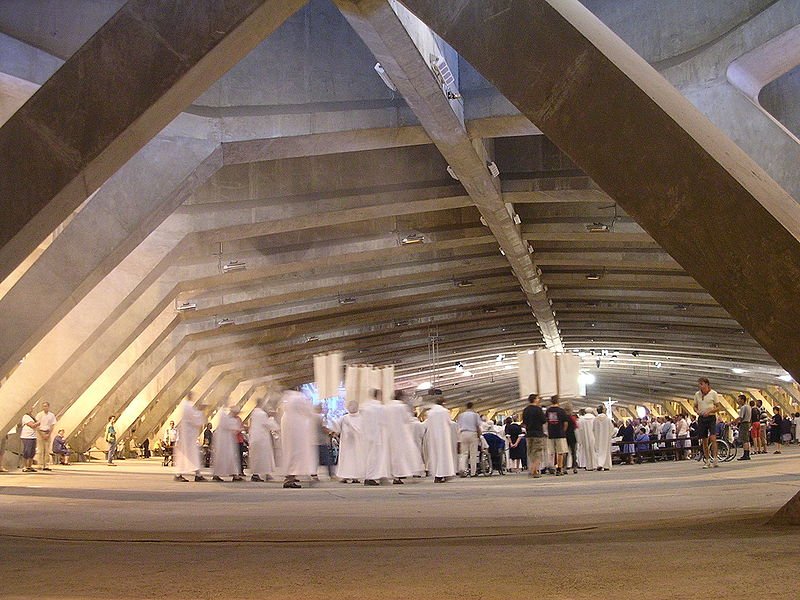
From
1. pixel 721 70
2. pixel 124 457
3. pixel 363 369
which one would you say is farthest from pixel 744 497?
pixel 124 457

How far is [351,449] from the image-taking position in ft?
55.9

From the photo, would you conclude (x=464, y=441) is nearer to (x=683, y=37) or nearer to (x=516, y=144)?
A: (x=516, y=144)

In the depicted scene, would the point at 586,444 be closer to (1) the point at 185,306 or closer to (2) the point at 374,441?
(2) the point at 374,441

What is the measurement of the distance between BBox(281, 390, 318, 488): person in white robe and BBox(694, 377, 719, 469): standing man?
6398 mm

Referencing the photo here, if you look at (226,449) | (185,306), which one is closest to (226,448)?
(226,449)

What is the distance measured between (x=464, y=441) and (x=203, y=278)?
7.98 m

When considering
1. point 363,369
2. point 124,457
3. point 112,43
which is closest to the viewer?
point 112,43

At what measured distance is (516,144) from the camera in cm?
1878

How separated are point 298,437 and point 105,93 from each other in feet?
31.7

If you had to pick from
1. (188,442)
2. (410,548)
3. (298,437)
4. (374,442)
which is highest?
(188,442)

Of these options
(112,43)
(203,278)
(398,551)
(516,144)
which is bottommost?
(398,551)

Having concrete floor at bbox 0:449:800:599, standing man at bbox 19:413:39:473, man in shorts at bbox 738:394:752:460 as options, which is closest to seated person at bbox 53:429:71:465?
standing man at bbox 19:413:39:473

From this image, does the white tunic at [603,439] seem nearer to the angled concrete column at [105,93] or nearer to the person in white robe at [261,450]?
the person in white robe at [261,450]

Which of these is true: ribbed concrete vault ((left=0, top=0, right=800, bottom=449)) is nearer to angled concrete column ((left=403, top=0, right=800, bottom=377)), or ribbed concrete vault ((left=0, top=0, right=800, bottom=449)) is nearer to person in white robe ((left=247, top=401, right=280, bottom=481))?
angled concrete column ((left=403, top=0, right=800, bottom=377))
